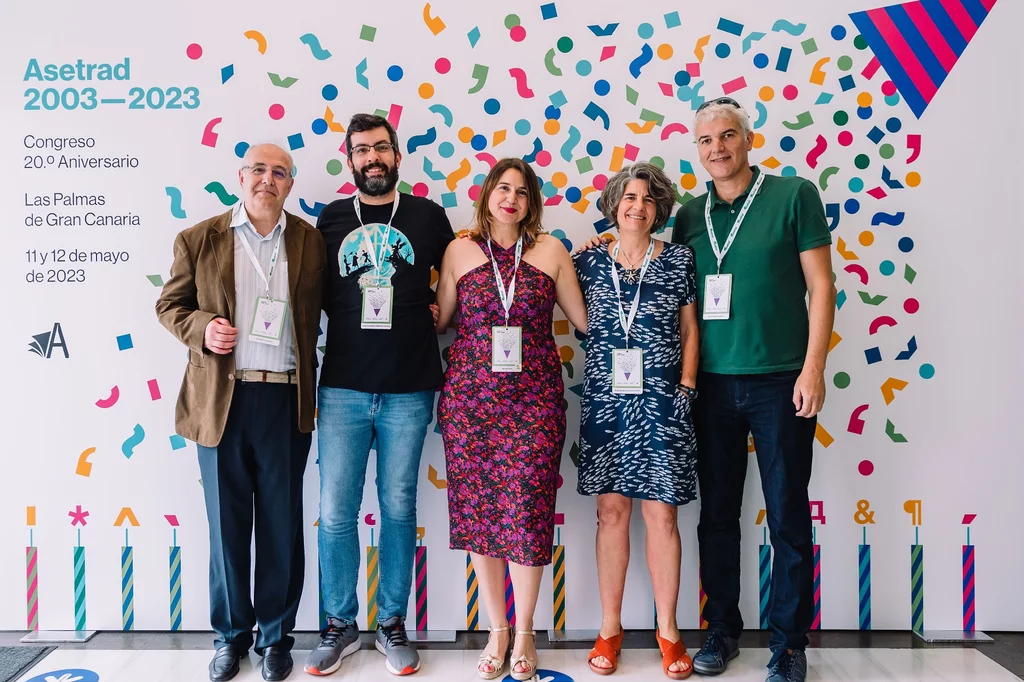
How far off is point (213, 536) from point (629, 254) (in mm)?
1893

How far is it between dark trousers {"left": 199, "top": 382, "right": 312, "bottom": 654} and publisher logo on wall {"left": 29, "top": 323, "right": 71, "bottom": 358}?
102 cm

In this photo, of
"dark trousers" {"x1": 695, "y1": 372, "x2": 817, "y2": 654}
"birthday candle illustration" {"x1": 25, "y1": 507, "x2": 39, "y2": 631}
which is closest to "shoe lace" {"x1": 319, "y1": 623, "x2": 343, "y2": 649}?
"birthday candle illustration" {"x1": 25, "y1": 507, "x2": 39, "y2": 631}

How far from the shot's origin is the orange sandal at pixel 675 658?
8.14 feet

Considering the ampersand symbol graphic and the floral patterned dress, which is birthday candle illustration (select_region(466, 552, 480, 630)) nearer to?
the floral patterned dress

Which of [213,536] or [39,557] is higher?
[213,536]

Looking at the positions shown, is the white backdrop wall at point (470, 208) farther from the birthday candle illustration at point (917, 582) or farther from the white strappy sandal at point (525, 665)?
the white strappy sandal at point (525, 665)

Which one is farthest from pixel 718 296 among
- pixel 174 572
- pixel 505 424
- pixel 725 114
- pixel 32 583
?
pixel 32 583

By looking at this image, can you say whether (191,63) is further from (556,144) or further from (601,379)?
(601,379)

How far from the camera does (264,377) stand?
2389 mm

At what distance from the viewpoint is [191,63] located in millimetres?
2840

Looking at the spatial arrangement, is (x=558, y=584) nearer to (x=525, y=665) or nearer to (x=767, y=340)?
(x=525, y=665)

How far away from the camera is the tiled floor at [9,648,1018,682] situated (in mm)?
2498

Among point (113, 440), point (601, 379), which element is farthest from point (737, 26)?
point (113, 440)

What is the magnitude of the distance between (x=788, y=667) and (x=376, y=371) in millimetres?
1870
